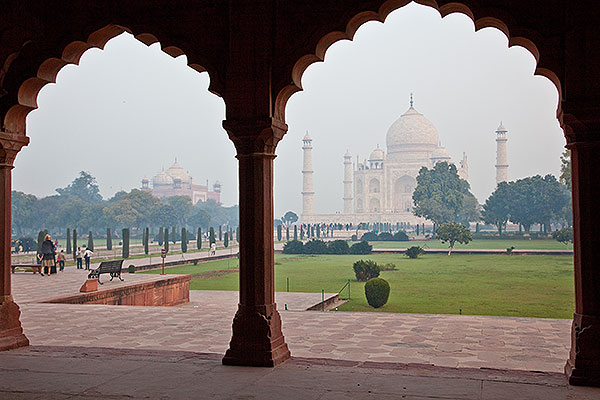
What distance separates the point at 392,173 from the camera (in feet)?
217

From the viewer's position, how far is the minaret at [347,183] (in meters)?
73.8

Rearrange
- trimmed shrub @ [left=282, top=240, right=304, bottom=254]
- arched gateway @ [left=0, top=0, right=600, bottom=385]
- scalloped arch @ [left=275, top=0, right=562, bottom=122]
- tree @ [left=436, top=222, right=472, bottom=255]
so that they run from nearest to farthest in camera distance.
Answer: arched gateway @ [left=0, top=0, right=600, bottom=385], scalloped arch @ [left=275, top=0, right=562, bottom=122], tree @ [left=436, top=222, right=472, bottom=255], trimmed shrub @ [left=282, top=240, right=304, bottom=254]

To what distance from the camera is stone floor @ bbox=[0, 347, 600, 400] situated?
12.1ft

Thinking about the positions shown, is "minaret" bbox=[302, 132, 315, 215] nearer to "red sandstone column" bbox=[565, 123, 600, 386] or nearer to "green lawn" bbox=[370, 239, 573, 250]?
"green lawn" bbox=[370, 239, 573, 250]

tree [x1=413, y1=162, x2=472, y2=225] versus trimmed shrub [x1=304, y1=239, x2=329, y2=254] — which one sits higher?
tree [x1=413, y1=162, x2=472, y2=225]

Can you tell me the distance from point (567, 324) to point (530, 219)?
1365 inches

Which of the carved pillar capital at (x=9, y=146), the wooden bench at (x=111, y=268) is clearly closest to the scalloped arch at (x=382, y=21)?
the carved pillar capital at (x=9, y=146)

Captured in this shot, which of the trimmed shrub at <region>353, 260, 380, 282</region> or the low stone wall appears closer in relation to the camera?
the low stone wall

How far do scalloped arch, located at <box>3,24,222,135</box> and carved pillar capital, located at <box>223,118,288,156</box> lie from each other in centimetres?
55

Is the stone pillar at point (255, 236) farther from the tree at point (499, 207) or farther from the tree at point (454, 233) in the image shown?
the tree at point (499, 207)

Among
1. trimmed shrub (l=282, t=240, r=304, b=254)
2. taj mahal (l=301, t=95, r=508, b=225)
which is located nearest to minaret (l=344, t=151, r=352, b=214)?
taj mahal (l=301, t=95, r=508, b=225)

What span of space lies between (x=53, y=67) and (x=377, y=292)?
8242 millimetres

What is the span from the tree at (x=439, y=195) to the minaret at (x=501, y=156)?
22019mm

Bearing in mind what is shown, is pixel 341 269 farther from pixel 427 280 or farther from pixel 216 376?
pixel 216 376
